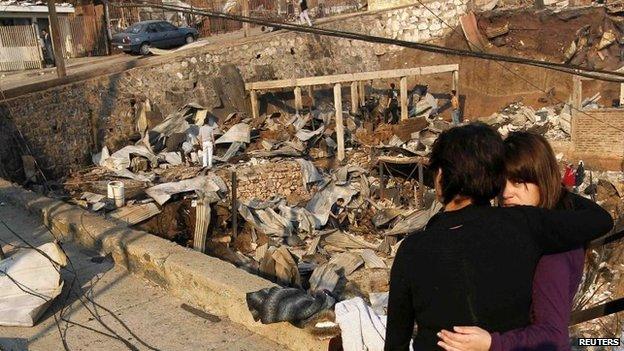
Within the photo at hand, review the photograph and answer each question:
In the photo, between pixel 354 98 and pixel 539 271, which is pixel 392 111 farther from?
pixel 539 271

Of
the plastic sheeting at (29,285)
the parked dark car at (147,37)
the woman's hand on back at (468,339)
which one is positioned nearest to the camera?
the woman's hand on back at (468,339)

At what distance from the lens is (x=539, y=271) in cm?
212

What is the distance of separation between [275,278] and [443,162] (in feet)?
18.2

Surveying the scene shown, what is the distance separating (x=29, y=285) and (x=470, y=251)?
4.42 metres

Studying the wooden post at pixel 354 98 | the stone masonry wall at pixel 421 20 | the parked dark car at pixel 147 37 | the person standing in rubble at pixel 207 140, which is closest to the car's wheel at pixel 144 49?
the parked dark car at pixel 147 37

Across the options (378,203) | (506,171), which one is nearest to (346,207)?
(378,203)

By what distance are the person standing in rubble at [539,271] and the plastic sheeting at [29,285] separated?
13.6 feet

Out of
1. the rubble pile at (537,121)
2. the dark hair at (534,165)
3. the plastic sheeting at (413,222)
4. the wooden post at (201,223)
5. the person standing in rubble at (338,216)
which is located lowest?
the person standing in rubble at (338,216)

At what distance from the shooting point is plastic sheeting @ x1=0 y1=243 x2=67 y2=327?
199 inches

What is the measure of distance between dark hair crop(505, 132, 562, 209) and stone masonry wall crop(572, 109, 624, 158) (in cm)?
1699

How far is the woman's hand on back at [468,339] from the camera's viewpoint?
1977mm

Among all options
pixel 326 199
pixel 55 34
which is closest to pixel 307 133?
pixel 326 199

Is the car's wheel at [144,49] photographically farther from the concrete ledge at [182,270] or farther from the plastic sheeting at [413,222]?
the concrete ledge at [182,270]

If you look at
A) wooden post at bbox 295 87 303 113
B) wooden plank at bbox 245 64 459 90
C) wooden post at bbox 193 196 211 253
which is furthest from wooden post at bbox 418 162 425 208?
wooden post at bbox 295 87 303 113
